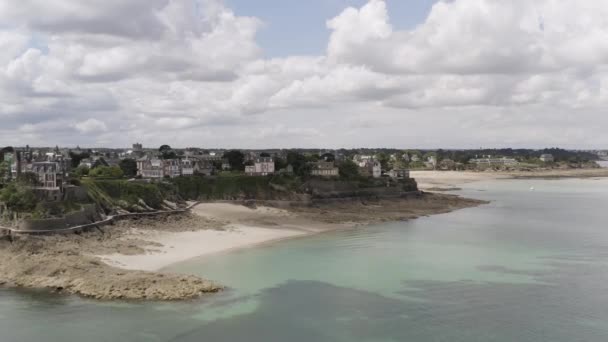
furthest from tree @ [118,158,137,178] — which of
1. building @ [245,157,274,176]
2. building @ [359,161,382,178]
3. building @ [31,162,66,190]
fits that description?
building @ [359,161,382,178]

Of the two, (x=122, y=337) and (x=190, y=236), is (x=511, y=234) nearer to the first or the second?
(x=190, y=236)

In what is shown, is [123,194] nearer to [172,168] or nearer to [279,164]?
[172,168]

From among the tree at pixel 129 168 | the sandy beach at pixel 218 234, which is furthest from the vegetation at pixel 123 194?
the tree at pixel 129 168

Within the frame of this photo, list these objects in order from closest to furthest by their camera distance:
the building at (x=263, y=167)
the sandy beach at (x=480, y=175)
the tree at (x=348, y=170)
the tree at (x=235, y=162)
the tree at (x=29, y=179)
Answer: the tree at (x=29, y=179) < the tree at (x=348, y=170) < the building at (x=263, y=167) < the tree at (x=235, y=162) < the sandy beach at (x=480, y=175)

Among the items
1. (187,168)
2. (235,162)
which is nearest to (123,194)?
(187,168)

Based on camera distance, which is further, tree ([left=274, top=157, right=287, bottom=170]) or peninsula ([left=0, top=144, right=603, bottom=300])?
tree ([left=274, top=157, right=287, bottom=170])

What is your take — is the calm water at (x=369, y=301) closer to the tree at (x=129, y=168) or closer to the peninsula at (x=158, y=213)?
the peninsula at (x=158, y=213)

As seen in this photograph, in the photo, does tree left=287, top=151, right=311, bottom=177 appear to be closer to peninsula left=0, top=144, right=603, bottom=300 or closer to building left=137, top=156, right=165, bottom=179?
peninsula left=0, top=144, right=603, bottom=300
